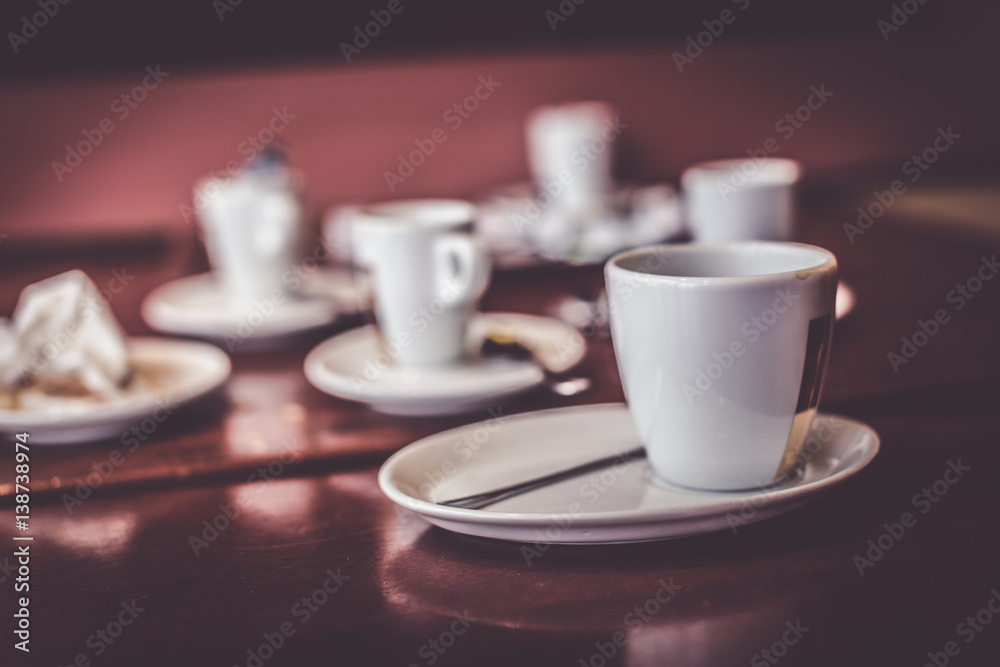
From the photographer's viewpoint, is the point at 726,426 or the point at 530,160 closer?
the point at 726,426

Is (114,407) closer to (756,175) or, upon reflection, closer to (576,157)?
(756,175)

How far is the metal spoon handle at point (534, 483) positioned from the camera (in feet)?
1.77

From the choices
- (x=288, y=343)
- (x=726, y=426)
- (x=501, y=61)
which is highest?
(x=501, y=61)

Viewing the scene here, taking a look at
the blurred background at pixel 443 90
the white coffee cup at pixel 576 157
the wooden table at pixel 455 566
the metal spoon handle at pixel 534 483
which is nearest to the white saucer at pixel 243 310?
the wooden table at pixel 455 566

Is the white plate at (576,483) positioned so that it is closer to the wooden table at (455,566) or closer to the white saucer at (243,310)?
the wooden table at (455,566)

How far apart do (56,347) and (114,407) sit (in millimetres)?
113

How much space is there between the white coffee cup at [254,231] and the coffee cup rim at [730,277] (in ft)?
2.24

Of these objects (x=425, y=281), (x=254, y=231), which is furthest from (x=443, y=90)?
(x=425, y=281)

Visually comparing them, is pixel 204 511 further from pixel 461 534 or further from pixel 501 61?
pixel 501 61

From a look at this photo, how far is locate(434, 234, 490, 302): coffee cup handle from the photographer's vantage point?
853 millimetres

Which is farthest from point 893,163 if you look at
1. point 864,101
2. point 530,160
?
point 530,160

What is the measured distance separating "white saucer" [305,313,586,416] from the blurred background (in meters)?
1.50

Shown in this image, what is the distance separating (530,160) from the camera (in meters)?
2.53

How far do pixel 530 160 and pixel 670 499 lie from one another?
81.6 inches
